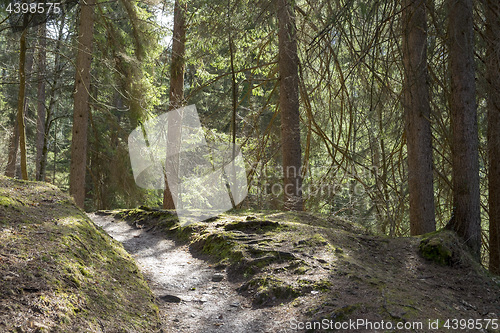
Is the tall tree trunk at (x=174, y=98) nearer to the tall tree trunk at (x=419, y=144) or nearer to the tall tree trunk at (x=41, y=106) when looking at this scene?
the tall tree trunk at (x=41, y=106)

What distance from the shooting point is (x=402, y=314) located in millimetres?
3203

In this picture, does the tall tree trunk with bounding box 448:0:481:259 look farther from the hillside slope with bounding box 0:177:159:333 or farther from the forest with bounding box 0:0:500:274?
the hillside slope with bounding box 0:177:159:333

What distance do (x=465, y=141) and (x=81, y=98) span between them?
873 centimetres

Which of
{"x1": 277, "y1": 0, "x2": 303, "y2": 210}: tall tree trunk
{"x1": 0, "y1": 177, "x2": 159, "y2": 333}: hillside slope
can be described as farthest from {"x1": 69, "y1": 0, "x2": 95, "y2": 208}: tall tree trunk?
{"x1": 0, "y1": 177, "x2": 159, "y2": 333}: hillside slope

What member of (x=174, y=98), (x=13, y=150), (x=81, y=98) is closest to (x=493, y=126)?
(x=174, y=98)

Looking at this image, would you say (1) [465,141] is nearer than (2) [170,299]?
No

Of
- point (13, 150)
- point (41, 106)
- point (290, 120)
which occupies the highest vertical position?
point (41, 106)

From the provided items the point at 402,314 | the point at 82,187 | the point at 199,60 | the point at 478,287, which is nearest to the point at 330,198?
the point at 478,287

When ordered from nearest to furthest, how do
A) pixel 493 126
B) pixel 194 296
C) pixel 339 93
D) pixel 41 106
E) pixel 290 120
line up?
pixel 194 296
pixel 493 126
pixel 290 120
pixel 339 93
pixel 41 106

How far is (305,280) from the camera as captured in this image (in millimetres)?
3926

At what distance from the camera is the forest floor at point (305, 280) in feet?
10.9

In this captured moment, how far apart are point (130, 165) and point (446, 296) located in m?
11.2

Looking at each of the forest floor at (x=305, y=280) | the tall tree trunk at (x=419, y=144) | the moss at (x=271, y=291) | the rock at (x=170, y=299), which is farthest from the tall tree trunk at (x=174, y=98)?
the moss at (x=271, y=291)

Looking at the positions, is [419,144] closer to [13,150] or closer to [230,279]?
[230,279]
